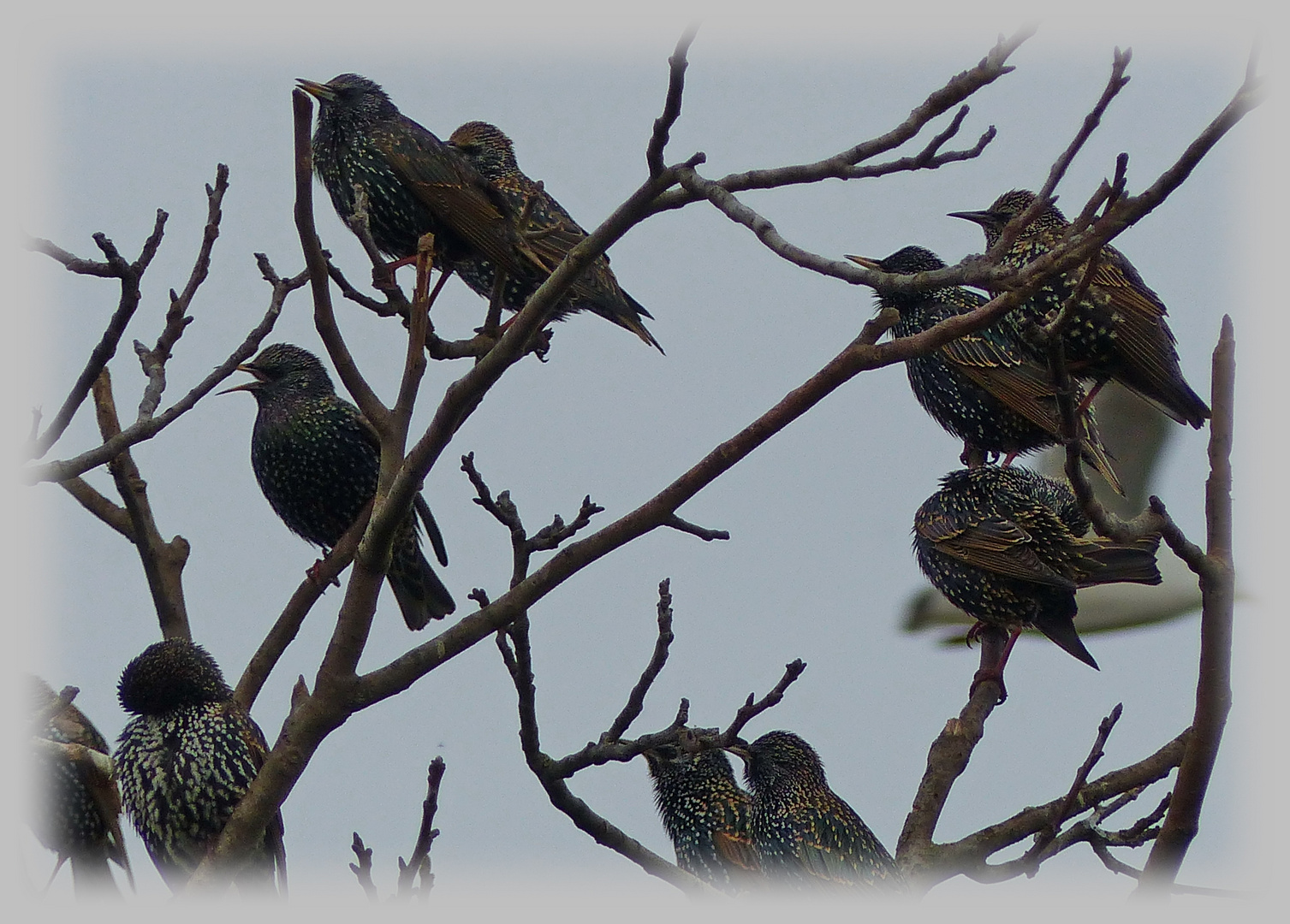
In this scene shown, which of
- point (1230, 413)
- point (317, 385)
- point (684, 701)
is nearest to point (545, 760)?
point (684, 701)

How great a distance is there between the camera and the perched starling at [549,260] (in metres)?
5.26

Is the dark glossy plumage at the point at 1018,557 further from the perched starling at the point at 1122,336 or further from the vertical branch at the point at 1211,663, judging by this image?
the vertical branch at the point at 1211,663

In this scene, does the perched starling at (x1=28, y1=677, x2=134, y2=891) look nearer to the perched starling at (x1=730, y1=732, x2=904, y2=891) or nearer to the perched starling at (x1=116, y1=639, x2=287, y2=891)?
the perched starling at (x1=116, y1=639, x2=287, y2=891)

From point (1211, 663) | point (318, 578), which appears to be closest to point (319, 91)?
point (318, 578)

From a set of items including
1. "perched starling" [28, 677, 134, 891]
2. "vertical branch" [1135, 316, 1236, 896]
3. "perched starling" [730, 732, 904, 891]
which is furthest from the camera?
"perched starling" [28, 677, 134, 891]

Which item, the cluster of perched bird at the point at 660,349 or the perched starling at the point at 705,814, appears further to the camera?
the perched starling at the point at 705,814

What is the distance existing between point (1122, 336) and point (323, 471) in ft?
9.71

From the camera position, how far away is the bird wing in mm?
5500

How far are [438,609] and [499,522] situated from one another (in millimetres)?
1900

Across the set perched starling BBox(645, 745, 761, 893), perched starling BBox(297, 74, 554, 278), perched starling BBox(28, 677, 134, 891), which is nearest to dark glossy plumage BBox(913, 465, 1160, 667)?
perched starling BBox(645, 745, 761, 893)

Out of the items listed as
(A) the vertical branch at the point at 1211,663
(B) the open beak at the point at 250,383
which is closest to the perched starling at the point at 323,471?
(B) the open beak at the point at 250,383

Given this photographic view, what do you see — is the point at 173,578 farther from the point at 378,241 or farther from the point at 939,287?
the point at 939,287

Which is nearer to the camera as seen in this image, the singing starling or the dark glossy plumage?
the dark glossy plumage

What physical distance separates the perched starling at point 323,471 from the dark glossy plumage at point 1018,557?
191 centimetres
